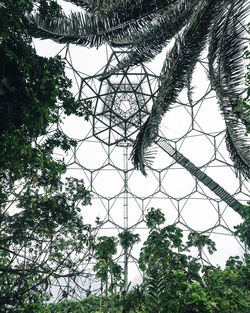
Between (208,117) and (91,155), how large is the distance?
9197mm

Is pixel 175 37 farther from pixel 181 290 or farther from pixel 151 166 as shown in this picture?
pixel 151 166

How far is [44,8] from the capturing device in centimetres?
550

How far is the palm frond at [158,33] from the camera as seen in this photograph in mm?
5797

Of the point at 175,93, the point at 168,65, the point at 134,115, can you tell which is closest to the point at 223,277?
the point at 175,93

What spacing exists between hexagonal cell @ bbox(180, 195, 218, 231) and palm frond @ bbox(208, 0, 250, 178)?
1290 cm

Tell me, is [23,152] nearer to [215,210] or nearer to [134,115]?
[134,115]

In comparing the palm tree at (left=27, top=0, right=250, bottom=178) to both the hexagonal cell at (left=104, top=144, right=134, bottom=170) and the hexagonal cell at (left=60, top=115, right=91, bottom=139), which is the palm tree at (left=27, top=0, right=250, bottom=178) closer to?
the hexagonal cell at (left=60, top=115, right=91, bottom=139)

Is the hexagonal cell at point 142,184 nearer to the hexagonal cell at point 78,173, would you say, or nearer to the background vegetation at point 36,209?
the hexagonal cell at point 78,173

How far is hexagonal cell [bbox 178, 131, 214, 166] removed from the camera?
17484mm

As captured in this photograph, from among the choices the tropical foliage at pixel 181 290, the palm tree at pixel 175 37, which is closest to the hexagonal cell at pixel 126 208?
the tropical foliage at pixel 181 290

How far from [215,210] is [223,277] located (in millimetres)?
12995

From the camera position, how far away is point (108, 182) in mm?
19422

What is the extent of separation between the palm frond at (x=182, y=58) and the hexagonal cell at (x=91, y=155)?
1313cm

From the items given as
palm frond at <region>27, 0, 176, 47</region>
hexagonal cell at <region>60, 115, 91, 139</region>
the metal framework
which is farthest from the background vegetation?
hexagonal cell at <region>60, 115, 91, 139</region>
